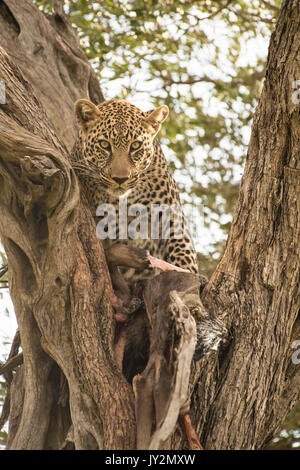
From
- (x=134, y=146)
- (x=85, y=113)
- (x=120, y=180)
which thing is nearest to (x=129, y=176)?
(x=120, y=180)

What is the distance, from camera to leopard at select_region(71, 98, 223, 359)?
18.7ft

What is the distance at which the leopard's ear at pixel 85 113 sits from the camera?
5938mm

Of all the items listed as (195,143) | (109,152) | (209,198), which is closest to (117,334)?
(109,152)

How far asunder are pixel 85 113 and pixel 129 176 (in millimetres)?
880

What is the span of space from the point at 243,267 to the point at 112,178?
160 cm

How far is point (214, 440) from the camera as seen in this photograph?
4008mm

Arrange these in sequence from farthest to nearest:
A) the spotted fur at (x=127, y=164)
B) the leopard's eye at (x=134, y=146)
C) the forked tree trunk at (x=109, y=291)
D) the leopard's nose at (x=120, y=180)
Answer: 1. the leopard's eye at (x=134, y=146)
2. the spotted fur at (x=127, y=164)
3. the leopard's nose at (x=120, y=180)
4. the forked tree trunk at (x=109, y=291)

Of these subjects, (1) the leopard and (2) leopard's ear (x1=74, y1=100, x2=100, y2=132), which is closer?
(1) the leopard

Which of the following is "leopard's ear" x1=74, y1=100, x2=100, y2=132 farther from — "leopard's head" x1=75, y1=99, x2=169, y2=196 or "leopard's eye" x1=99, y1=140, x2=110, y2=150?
"leopard's eye" x1=99, y1=140, x2=110, y2=150

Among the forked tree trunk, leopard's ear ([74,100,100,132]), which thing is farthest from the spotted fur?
the forked tree trunk

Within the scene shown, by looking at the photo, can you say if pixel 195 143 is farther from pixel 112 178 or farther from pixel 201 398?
pixel 201 398

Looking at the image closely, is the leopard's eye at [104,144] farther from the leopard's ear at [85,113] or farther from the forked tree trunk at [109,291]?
the forked tree trunk at [109,291]

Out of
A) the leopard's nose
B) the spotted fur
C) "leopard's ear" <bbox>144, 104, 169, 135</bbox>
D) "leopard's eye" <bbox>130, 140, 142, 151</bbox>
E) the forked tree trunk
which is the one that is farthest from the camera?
"leopard's ear" <bbox>144, 104, 169, 135</bbox>

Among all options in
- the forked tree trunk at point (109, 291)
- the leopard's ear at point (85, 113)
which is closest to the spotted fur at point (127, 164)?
the leopard's ear at point (85, 113)
